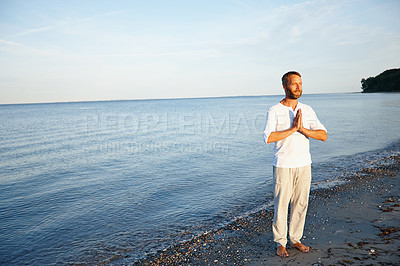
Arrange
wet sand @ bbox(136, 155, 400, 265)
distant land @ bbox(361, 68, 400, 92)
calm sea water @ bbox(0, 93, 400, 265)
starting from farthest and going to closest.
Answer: distant land @ bbox(361, 68, 400, 92), calm sea water @ bbox(0, 93, 400, 265), wet sand @ bbox(136, 155, 400, 265)

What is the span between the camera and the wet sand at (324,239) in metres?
4.36

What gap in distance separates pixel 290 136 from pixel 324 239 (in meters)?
2.46

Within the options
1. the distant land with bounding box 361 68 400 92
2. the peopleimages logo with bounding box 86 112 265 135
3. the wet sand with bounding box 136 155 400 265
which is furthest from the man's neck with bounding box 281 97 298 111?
the distant land with bounding box 361 68 400 92

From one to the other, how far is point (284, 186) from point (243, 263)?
1.64 m

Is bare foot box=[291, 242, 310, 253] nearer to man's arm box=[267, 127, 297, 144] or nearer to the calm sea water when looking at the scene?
man's arm box=[267, 127, 297, 144]

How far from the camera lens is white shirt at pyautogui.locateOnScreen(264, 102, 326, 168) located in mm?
3967

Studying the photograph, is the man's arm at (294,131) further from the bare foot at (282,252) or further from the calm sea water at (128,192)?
the calm sea water at (128,192)

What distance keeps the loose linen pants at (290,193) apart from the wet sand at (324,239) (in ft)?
1.97

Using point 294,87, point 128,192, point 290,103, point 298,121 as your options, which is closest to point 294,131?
point 298,121

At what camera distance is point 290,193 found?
418cm

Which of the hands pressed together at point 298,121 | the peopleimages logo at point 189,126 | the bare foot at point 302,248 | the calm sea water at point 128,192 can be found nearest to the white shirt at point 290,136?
the hands pressed together at point 298,121

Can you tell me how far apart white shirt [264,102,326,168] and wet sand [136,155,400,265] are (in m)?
1.70

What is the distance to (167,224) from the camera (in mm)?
7238

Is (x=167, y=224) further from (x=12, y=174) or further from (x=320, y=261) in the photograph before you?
(x=12, y=174)
